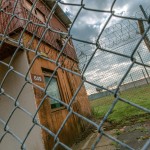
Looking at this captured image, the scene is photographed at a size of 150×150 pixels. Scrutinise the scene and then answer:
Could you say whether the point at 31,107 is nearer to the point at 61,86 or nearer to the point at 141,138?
the point at 61,86

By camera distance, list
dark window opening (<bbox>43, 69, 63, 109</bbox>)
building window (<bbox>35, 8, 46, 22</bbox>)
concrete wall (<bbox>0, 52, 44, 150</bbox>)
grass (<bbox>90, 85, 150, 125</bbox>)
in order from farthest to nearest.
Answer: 1. building window (<bbox>35, 8, 46, 22</bbox>)
2. grass (<bbox>90, 85, 150, 125</bbox>)
3. dark window opening (<bbox>43, 69, 63, 109</bbox>)
4. concrete wall (<bbox>0, 52, 44, 150</bbox>)

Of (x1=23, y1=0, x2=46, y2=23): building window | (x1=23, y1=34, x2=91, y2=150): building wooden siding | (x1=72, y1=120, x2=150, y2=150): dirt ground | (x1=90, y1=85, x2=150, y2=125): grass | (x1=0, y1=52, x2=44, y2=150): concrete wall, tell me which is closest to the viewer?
(x1=72, y1=120, x2=150, y2=150): dirt ground

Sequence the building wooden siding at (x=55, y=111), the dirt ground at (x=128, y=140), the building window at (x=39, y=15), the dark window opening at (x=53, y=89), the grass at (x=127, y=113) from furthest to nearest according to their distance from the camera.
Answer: the building window at (x=39, y=15), the grass at (x=127, y=113), the dark window opening at (x=53, y=89), the building wooden siding at (x=55, y=111), the dirt ground at (x=128, y=140)

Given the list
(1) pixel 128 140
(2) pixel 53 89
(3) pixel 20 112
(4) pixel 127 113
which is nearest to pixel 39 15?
(2) pixel 53 89

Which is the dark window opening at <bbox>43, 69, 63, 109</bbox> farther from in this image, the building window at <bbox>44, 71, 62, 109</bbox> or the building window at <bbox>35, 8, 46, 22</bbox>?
the building window at <bbox>35, 8, 46, 22</bbox>

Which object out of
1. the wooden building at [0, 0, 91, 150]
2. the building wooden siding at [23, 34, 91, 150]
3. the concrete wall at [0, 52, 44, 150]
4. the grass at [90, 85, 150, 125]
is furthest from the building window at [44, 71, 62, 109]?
the grass at [90, 85, 150, 125]

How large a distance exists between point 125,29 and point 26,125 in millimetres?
4068

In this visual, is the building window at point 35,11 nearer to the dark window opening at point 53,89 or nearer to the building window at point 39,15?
the building window at point 39,15

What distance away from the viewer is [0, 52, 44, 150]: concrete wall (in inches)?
221

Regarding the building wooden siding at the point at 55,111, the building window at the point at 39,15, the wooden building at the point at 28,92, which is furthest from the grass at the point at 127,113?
the building window at the point at 39,15

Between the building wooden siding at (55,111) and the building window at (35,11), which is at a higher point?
the building window at (35,11)

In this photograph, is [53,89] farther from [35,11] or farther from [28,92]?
[35,11]

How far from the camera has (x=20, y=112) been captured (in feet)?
19.3

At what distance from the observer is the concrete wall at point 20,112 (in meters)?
5.61
